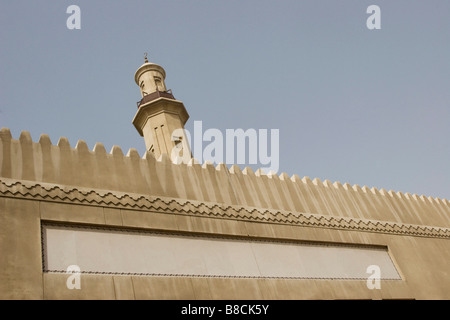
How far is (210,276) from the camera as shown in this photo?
5.88m

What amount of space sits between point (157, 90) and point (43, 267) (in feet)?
37.7

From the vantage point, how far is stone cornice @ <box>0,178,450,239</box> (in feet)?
18.0

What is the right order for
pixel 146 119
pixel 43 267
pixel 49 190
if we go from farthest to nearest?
pixel 146 119 → pixel 49 190 → pixel 43 267

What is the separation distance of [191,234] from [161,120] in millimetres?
9224

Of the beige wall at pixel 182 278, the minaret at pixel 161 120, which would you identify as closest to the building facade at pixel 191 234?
the beige wall at pixel 182 278

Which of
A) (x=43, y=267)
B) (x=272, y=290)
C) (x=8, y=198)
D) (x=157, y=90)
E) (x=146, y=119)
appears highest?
(x=157, y=90)

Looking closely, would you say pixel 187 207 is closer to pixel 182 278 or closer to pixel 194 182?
pixel 194 182

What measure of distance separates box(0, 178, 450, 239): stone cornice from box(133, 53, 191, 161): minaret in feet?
23.3

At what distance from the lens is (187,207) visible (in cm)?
641

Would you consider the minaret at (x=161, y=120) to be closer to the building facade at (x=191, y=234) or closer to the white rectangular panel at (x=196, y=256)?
the building facade at (x=191, y=234)

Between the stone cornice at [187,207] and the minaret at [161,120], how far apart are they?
7111 mm
